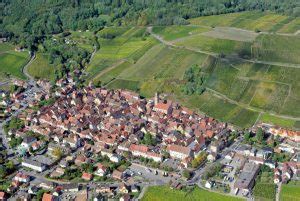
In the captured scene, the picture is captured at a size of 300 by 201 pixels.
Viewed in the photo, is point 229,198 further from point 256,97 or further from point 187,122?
point 256,97

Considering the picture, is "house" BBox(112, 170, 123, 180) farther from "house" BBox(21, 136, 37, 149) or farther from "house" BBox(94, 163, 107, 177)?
"house" BBox(21, 136, 37, 149)

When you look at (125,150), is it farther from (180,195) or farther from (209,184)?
(209,184)

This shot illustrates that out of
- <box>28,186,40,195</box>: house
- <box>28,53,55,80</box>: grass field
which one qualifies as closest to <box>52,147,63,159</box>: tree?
<box>28,186,40,195</box>: house

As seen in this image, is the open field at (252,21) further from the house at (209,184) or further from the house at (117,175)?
the house at (117,175)

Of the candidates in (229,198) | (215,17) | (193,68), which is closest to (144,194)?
(229,198)

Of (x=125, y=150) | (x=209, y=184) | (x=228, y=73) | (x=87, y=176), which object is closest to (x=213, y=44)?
(x=228, y=73)

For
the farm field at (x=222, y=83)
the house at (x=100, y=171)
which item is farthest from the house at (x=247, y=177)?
the house at (x=100, y=171)
